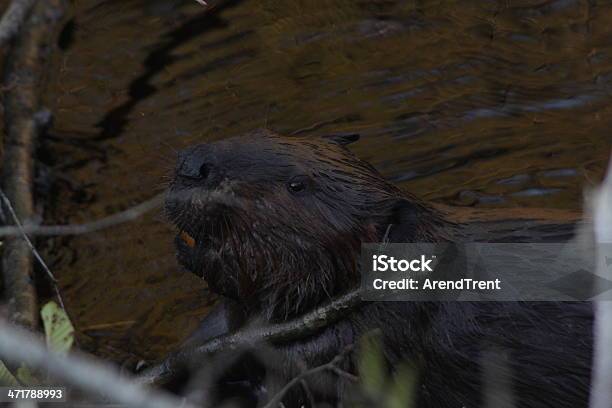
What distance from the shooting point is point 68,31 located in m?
5.34

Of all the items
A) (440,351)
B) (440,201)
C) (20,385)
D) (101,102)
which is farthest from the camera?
(101,102)

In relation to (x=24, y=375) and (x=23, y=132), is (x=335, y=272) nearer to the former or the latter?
(x=24, y=375)

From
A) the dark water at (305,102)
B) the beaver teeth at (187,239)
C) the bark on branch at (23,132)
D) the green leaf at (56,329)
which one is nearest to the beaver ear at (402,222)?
the beaver teeth at (187,239)

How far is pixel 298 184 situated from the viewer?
300 cm

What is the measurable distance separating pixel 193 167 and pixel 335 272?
1.47ft

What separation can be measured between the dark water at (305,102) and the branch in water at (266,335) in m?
0.66

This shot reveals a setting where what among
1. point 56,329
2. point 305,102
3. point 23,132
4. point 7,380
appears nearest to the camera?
point 56,329

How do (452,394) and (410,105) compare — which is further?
(410,105)

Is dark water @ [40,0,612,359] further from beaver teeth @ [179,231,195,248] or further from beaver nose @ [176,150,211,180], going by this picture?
beaver nose @ [176,150,211,180]

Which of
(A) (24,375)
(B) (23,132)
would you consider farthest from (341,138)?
(B) (23,132)

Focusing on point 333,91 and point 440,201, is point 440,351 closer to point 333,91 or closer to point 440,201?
point 440,201

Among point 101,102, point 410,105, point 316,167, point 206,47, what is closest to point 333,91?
point 410,105

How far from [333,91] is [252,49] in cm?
48

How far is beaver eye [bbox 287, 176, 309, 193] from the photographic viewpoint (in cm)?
300
